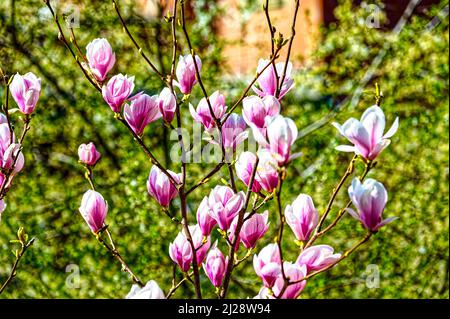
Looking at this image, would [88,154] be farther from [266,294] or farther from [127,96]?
[266,294]

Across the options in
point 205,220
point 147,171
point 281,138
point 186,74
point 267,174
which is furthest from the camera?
point 147,171

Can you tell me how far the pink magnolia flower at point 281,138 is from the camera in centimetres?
83

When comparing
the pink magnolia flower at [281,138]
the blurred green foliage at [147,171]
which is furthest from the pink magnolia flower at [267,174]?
the blurred green foliage at [147,171]

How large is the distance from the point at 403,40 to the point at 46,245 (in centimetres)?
205

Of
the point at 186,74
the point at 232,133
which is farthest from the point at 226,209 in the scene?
the point at 186,74

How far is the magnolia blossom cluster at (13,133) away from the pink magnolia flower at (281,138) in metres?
0.46

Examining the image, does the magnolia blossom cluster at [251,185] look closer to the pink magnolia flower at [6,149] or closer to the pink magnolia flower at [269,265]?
the pink magnolia flower at [269,265]

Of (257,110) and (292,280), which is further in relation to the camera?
(257,110)

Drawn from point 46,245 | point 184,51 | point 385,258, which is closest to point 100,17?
point 184,51

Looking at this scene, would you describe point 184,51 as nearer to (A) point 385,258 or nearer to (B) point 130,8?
(B) point 130,8

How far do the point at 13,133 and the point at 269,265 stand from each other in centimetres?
50

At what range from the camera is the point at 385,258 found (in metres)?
3.27

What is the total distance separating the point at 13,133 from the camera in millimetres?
1121

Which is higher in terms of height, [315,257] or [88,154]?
[88,154]
